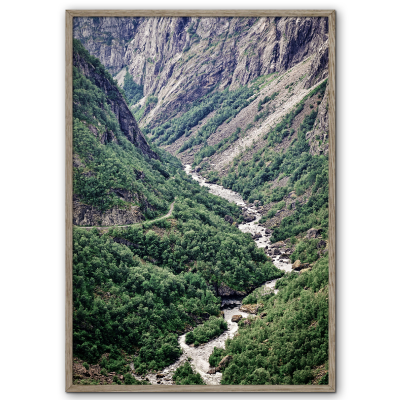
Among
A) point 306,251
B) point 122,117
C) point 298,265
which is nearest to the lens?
point 306,251

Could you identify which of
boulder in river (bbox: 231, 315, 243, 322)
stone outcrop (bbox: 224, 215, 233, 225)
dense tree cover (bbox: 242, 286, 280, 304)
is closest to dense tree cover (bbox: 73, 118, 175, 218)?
stone outcrop (bbox: 224, 215, 233, 225)

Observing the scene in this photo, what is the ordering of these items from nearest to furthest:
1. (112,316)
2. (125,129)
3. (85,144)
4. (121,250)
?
(112,316), (85,144), (121,250), (125,129)

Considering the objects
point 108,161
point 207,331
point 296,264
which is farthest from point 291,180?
point 207,331

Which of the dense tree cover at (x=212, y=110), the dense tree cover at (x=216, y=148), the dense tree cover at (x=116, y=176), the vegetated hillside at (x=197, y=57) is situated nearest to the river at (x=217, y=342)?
the dense tree cover at (x=116, y=176)

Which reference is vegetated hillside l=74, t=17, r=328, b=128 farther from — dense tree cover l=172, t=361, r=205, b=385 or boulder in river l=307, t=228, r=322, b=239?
dense tree cover l=172, t=361, r=205, b=385

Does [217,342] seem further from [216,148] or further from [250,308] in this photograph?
[216,148]

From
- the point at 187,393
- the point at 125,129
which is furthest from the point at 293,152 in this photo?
the point at 187,393
